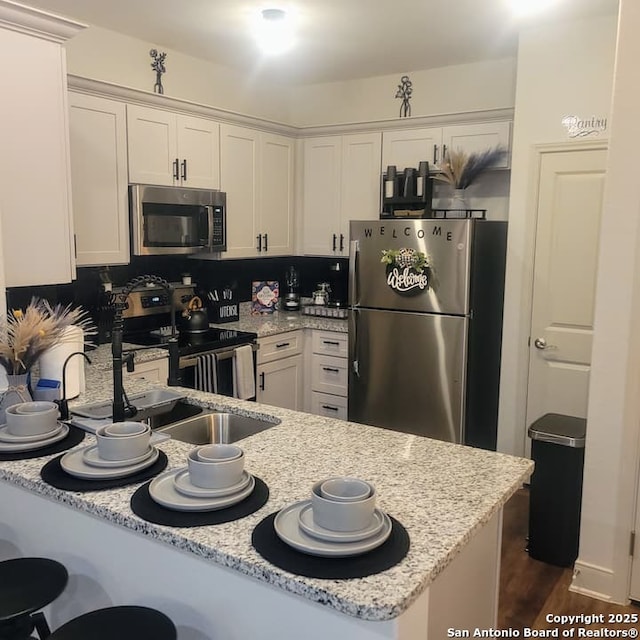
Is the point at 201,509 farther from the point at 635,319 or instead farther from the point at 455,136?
the point at 455,136

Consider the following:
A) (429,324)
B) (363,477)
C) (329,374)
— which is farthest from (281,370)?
(363,477)

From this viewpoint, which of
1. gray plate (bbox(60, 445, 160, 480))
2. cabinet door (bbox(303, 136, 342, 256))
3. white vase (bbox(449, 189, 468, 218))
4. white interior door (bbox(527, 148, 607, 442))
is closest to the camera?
gray plate (bbox(60, 445, 160, 480))

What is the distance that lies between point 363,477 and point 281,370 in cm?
283

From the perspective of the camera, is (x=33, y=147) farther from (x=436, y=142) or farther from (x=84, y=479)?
(x=436, y=142)

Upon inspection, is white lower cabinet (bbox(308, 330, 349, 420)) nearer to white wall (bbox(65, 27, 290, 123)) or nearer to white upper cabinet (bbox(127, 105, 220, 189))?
white upper cabinet (bbox(127, 105, 220, 189))

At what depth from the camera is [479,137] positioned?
419 cm

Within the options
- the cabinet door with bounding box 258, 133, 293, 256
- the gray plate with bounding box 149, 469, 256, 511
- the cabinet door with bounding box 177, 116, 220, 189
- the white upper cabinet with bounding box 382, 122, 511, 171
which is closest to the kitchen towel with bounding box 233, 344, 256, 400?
the cabinet door with bounding box 258, 133, 293, 256

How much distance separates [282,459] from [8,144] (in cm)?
176

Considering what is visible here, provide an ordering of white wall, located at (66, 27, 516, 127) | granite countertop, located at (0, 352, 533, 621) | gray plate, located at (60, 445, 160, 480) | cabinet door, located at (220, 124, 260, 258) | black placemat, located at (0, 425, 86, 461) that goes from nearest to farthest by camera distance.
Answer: granite countertop, located at (0, 352, 533, 621), gray plate, located at (60, 445, 160, 480), black placemat, located at (0, 425, 86, 461), white wall, located at (66, 27, 516, 127), cabinet door, located at (220, 124, 260, 258)

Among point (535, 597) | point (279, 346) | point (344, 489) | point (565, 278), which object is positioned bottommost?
point (535, 597)

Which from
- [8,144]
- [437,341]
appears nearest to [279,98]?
[437,341]

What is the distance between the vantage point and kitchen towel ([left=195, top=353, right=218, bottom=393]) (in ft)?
12.4

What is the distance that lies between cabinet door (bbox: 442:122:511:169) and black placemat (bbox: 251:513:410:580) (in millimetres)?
3350

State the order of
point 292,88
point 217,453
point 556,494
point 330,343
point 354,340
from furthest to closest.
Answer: point 292,88 < point 330,343 < point 354,340 < point 556,494 < point 217,453
